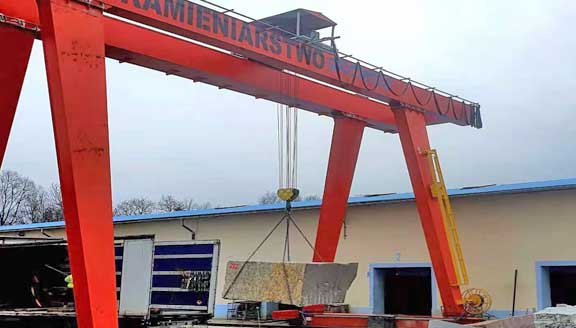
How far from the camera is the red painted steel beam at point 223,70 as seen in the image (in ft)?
33.8

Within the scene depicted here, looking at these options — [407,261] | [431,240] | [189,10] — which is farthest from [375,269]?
[189,10]

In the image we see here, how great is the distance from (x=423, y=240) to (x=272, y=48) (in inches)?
296

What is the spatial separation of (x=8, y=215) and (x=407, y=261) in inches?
1991

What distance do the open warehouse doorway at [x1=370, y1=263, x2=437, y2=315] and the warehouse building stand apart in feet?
0.09

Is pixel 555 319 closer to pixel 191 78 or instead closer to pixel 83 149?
pixel 83 149

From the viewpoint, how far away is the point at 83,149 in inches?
314

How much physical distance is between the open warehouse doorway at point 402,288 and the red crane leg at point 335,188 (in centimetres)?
270

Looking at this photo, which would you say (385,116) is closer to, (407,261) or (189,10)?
(407,261)

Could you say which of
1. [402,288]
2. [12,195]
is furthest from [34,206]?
[402,288]

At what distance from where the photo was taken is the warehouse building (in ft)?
47.1

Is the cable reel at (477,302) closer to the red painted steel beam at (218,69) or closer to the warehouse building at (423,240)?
the warehouse building at (423,240)

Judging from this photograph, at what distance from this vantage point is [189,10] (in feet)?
31.6

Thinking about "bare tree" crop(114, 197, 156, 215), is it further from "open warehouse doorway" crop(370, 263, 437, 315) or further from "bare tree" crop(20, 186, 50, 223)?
"open warehouse doorway" crop(370, 263, 437, 315)

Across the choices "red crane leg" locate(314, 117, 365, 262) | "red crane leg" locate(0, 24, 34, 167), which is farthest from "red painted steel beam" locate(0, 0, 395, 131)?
"red crane leg" locate(314, 117, 365, 262)
